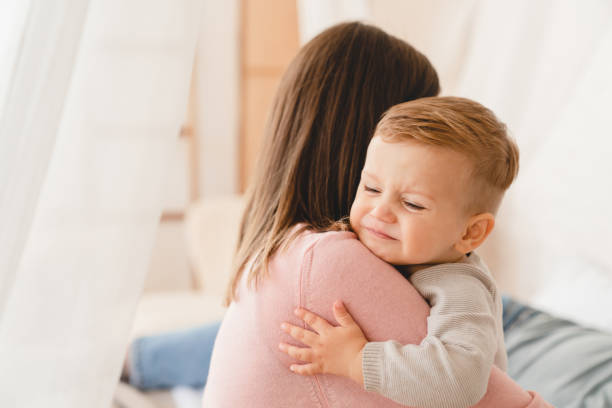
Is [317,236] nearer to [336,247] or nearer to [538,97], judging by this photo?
[336,247]

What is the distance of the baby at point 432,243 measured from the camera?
68 centimetres

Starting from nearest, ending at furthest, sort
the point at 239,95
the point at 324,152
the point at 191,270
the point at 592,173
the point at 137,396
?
1. the point at 324,152
2. the point at 137,396
3. the point at 592,173
4. the point at 239,95
5. the point at 191,270

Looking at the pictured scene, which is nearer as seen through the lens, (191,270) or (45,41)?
(45,41)

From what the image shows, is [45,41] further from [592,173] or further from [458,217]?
[592,173]

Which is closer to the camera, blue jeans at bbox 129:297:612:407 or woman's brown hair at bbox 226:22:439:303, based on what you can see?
woman's brown hair at bbox 226:22:439:303

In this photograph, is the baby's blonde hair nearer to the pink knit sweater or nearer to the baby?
the baby

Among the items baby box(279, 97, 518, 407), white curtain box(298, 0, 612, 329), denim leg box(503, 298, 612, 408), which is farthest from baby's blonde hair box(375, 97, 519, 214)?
white curtain box(298, 0, 612, 329)

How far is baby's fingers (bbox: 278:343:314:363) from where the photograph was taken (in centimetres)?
74

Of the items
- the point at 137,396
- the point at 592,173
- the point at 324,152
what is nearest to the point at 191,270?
the point at 137,396

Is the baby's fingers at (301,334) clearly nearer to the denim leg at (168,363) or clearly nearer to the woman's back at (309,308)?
the woman's back at (309,308)

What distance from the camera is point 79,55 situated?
76 cm

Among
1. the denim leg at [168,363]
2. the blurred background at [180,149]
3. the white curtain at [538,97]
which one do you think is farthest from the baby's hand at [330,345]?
the white curtain at [538,97]

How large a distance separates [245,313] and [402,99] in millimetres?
380

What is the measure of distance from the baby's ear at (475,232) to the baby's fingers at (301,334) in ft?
0.72
